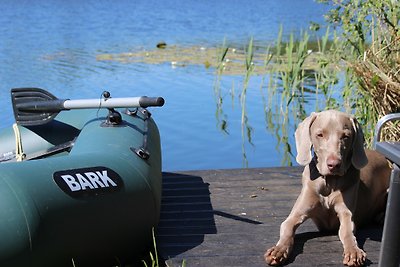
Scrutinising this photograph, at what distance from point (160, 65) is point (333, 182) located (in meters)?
8.15

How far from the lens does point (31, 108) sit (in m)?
4.09

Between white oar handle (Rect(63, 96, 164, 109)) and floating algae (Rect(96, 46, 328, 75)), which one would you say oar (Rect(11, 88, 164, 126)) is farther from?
floating algae (Rect(96, 46, 328, 75))

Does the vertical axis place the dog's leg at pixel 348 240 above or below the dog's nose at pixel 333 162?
below

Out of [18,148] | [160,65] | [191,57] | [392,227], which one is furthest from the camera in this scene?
[191,57]

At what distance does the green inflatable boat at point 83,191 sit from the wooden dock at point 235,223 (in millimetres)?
282

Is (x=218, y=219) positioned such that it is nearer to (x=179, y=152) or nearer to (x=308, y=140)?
(x=308, y=140)

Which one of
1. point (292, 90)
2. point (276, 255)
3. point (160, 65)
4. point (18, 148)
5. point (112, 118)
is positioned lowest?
point (160, 65)

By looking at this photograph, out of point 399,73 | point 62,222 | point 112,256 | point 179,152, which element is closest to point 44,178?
point 62,222

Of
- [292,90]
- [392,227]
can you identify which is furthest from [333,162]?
[292,90]

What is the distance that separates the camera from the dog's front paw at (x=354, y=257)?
310cm

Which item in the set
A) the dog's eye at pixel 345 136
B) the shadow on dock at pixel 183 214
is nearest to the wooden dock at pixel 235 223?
the shadow on dock at pixel 183 214

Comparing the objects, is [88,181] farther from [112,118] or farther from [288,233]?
[288,233]

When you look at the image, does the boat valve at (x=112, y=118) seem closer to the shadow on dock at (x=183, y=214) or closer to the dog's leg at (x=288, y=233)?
the shadow on dock at (x=183, y=214)

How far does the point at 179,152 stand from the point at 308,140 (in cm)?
355
